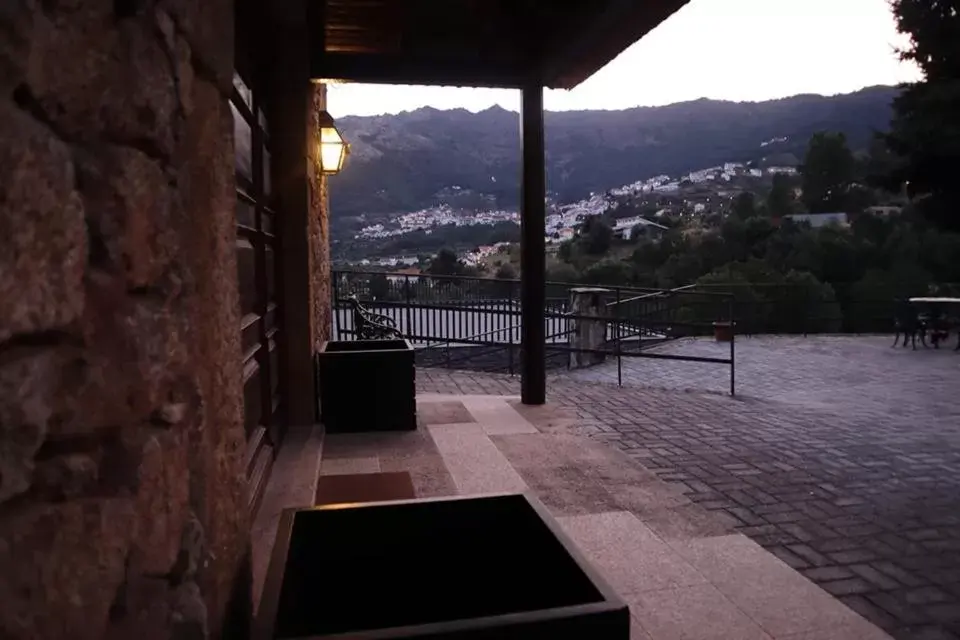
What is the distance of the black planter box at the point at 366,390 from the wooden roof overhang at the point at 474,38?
6.97 feet

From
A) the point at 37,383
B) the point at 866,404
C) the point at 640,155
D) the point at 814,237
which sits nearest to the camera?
the point at 37,383

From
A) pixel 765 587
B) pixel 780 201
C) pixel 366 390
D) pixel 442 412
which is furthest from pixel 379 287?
pixel 780 201

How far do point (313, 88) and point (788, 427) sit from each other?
15.1ft

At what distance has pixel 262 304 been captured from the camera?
3.43m

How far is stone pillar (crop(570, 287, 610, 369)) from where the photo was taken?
9.82 m

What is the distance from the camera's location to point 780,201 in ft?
107

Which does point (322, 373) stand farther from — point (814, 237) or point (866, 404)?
point (814, 237)

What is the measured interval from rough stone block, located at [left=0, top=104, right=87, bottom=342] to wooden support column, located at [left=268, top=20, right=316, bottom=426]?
335 cm

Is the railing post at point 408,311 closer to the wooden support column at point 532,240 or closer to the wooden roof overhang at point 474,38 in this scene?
the wooden support column at point 532,240

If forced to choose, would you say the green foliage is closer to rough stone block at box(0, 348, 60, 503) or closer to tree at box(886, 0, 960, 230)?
tree at box(886, 0, 960, 230)

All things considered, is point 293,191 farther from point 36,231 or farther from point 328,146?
point 36,231

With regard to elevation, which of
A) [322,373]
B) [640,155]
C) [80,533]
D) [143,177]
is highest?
[640,155]

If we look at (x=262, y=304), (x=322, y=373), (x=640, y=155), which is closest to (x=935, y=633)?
(x=262, y=304)

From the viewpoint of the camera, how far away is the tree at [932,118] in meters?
15.5
